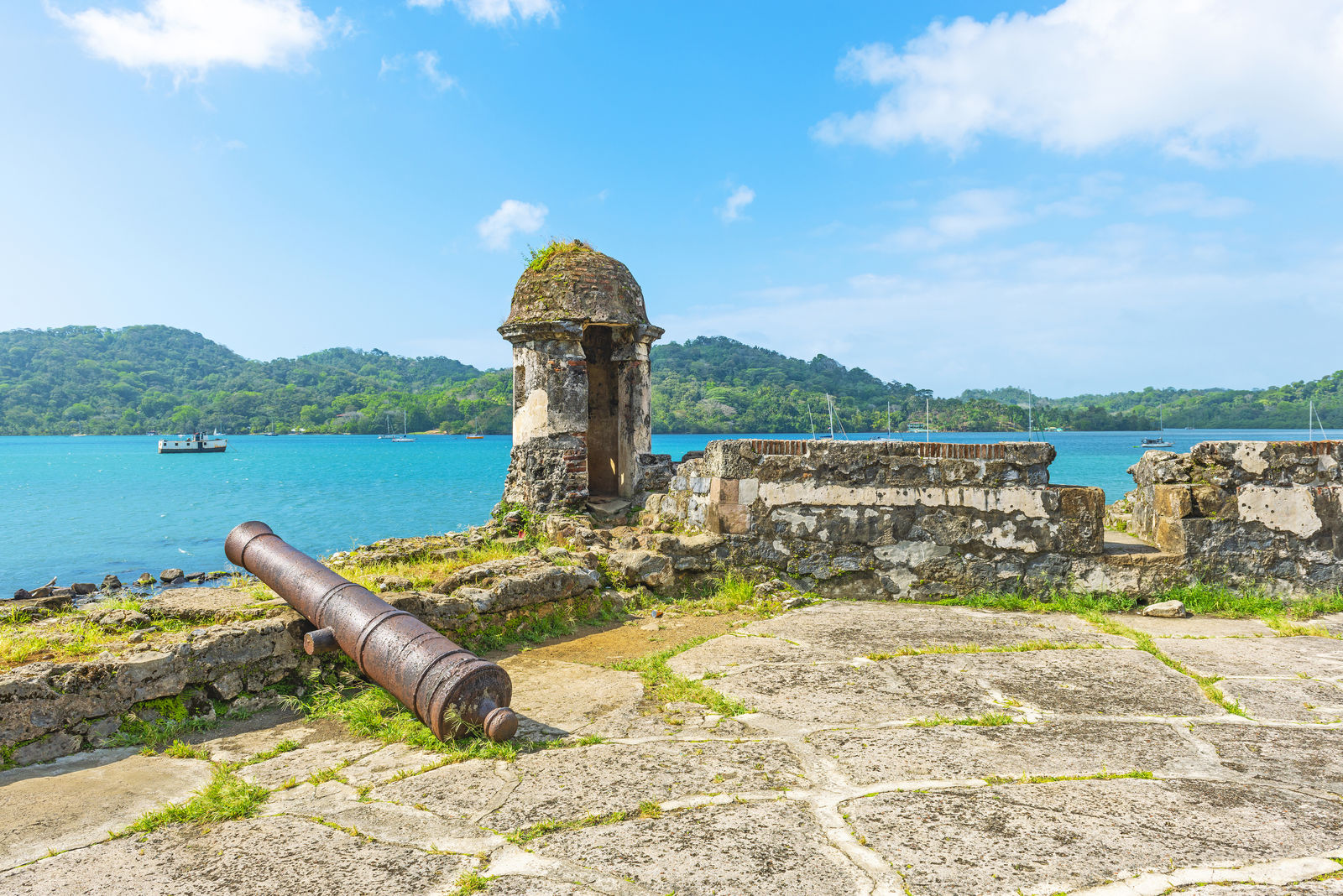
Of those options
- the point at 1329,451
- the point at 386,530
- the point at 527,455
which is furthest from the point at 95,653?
the point at 386,530

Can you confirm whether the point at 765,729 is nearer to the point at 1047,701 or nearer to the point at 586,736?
the point at 586,736

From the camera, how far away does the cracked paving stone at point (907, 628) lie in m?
4.72

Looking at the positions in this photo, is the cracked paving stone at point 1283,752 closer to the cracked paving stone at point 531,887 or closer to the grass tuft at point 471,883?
the cracked paving stone at point 531,887

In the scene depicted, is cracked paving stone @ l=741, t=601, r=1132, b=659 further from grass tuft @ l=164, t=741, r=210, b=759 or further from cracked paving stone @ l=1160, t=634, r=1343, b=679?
grass tuft @ l=164, t=741, r=210, b=759

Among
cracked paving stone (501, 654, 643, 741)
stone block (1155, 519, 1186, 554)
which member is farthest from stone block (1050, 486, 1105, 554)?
cracked paving stone (501, 654, 643, 741)

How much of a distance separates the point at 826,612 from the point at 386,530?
27540mm

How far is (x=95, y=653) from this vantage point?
371cm

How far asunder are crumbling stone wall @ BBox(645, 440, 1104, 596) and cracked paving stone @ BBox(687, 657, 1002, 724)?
1.73 meters

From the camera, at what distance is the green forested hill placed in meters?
78.5

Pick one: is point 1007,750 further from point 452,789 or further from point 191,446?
point 191,446

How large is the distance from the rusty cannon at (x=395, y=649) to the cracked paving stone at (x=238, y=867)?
76cm

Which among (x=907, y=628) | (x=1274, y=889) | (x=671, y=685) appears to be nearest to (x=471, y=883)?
(x=671, y=685)

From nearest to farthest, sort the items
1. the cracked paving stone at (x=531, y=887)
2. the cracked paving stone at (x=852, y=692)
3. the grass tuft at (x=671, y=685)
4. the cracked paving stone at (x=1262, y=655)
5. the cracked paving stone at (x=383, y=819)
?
the cracked paving stone at (x=531, y=887), the cracked paving stone at (x=383, y=819), the cracked paving stone at (x=852, y=692), the grass tuft at (x=671, y=685), the cracked paving stone at (x=1262, y=655)

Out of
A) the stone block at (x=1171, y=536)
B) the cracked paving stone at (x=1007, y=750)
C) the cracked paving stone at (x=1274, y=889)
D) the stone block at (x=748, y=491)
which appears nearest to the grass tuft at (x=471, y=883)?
the cracked paving stone at (x=1007, y=750)
